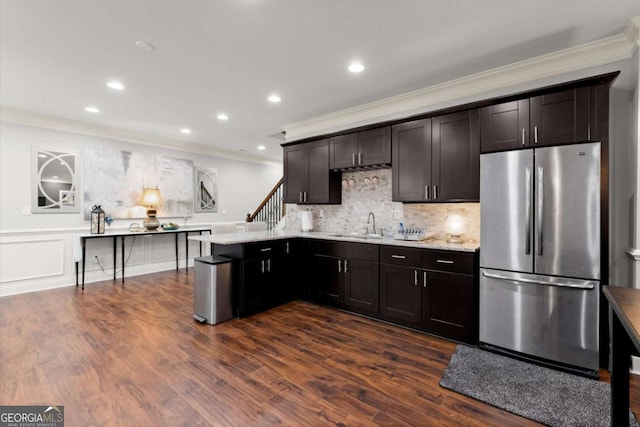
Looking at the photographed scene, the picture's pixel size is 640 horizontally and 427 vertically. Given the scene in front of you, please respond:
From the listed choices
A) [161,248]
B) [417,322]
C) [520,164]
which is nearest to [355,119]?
[520,164]

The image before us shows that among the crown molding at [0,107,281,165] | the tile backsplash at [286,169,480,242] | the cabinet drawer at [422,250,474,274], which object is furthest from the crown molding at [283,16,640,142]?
the crown molding at [0,107,281,165]

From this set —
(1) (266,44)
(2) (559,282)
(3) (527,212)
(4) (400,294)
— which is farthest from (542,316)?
(1) (266,44)

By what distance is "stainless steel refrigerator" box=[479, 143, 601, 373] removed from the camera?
2.43 metres

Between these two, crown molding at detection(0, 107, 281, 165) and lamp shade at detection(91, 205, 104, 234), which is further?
lamp shade at detection(91, 205, 104, 234)

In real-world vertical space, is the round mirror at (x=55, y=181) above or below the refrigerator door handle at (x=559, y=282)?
above

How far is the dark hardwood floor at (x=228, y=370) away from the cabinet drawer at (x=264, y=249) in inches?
29.5

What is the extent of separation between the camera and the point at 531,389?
222cm

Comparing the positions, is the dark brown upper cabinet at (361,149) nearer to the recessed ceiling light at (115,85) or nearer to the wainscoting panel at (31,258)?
the recessed ceiling light at (115,85)

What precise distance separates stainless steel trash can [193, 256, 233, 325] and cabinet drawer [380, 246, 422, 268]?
5.98ft

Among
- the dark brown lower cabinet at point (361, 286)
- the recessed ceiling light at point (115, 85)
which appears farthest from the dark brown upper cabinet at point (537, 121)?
the recessed ceiling light at point (115, 85)

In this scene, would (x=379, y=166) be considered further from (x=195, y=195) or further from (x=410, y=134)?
(x=195, y=195)

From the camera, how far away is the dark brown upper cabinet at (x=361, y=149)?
3842mm

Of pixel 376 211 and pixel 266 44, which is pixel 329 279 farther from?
pixel 266 44

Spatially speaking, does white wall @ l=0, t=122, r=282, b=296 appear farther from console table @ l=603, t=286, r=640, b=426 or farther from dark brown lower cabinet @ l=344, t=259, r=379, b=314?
console table @ l=603, t=286, r=640, b=426
